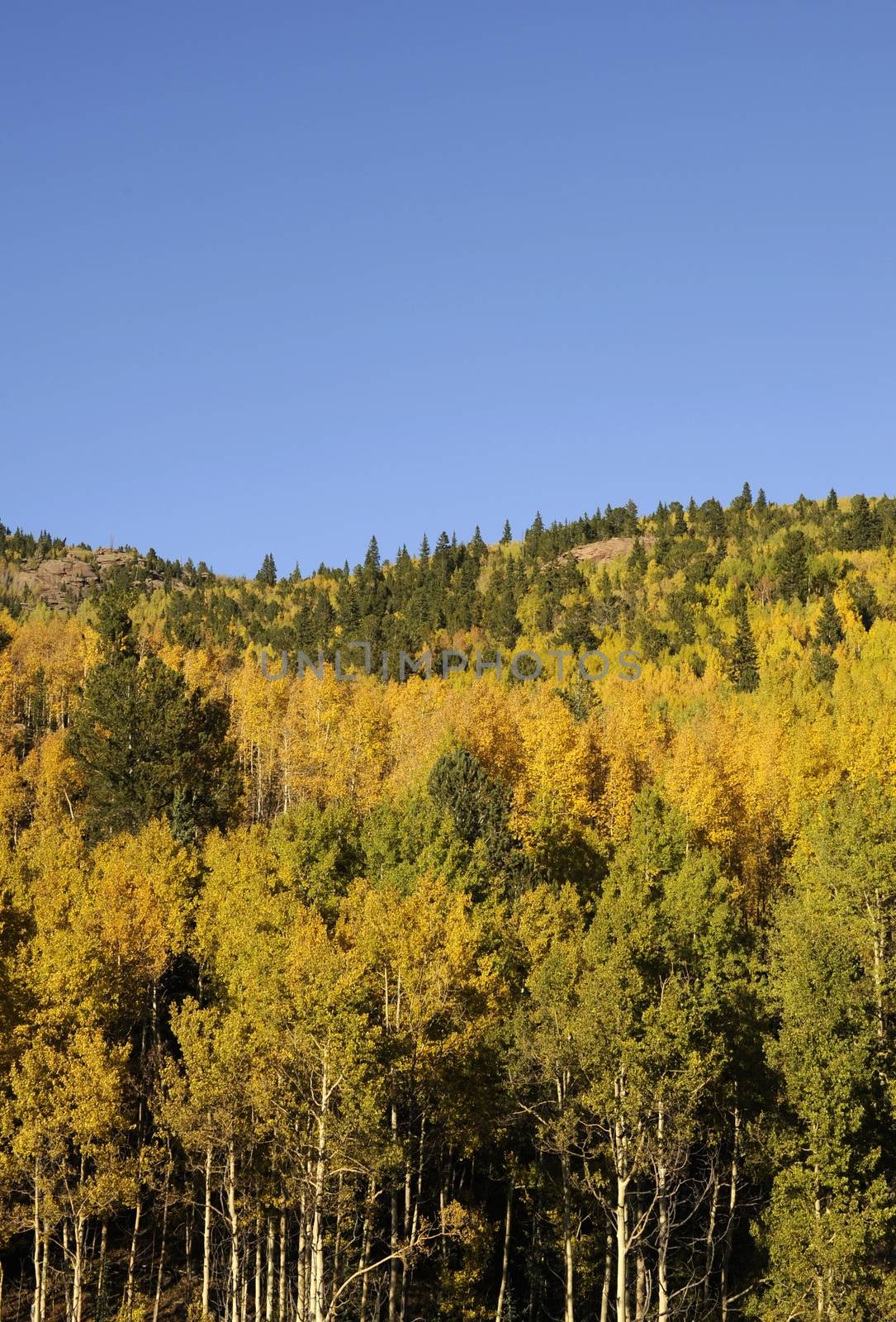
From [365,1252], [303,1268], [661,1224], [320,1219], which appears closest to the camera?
[320,1219]

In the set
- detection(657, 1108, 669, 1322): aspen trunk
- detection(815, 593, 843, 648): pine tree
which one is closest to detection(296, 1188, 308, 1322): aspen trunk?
detection(657, 1108, 669, 1322): aspen trunk

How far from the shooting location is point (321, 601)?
152 metres

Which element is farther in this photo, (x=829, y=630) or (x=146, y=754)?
(x=829, y=630)

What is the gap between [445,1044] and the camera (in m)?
Result: 33.2

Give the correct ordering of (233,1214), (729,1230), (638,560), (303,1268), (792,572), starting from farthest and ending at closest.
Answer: (638,560), (792,572), (729,1230), (233,1214), (303,1268)

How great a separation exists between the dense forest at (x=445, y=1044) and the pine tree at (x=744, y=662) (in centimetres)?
4377

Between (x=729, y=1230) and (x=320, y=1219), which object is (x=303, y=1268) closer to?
(x=320, y=1219)

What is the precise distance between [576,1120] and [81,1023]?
47.5ft

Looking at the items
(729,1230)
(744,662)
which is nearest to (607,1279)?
(729,1230)

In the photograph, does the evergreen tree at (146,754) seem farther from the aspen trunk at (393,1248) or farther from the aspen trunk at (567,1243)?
the aspen trunk at (567,1243)

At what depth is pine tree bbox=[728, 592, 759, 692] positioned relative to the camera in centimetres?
11500

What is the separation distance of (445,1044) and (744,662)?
9257 centimetres

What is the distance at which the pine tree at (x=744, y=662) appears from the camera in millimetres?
115000

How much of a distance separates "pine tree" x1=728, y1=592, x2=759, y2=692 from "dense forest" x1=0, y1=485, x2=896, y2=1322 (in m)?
43.8
